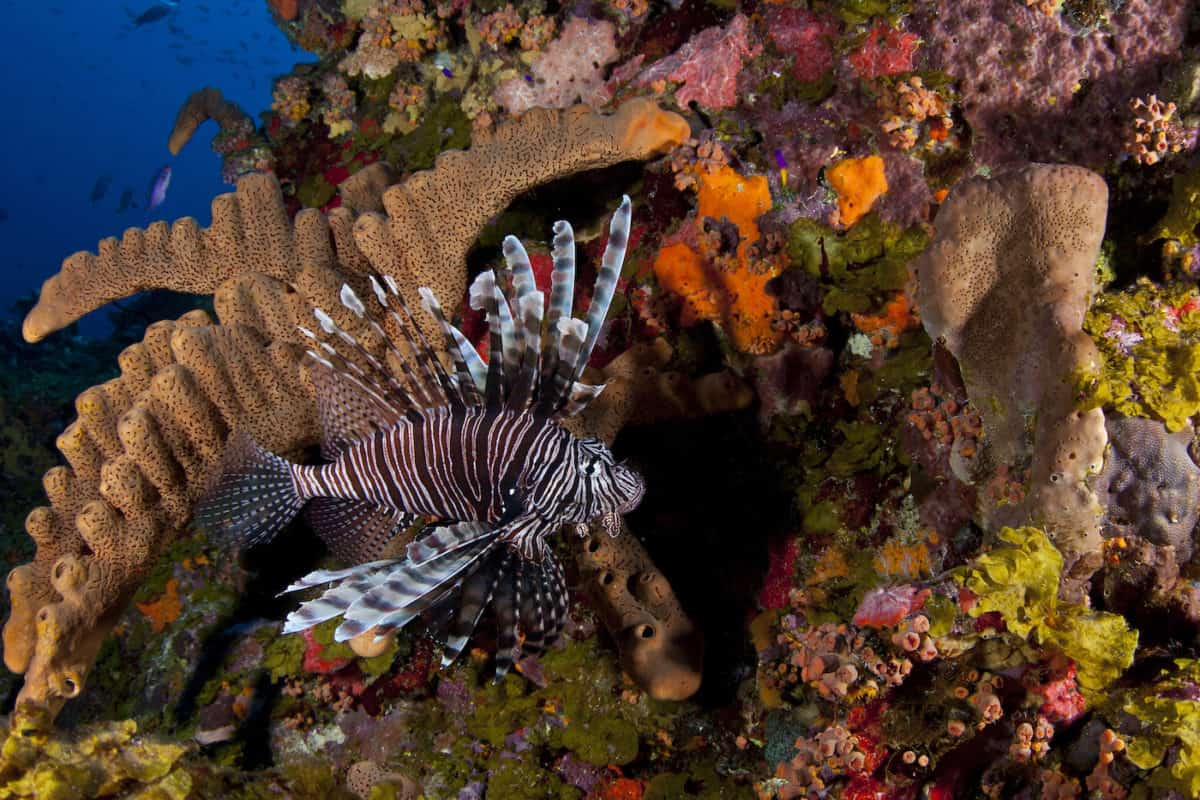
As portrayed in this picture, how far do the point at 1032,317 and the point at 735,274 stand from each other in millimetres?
1543

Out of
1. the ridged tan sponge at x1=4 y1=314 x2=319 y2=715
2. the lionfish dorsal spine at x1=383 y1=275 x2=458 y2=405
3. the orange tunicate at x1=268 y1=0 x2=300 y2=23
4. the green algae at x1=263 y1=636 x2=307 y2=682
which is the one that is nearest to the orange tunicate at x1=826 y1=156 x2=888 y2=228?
the lionfish dorsal spine at x1=383 y1=275 x2=458 y2=405

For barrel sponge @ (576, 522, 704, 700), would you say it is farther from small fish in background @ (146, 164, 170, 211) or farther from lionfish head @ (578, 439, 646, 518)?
small fish in background @ (146, 164, 170, 211)

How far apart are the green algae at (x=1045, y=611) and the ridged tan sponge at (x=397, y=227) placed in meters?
2.56

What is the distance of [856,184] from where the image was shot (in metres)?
3.24

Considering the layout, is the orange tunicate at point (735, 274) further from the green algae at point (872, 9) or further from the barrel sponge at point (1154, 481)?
the barrel sponge at point (1154, 481)

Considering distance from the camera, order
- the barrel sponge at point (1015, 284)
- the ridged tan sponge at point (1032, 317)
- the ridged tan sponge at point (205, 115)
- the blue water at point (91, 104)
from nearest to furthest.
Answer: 1. the ridged tan sponge at point (1032, 317)
2. the barrel sponge at point (1015, 284)
3. the ridged tan sponge at point (205, 115)
4. the blue water at point (91, 104)

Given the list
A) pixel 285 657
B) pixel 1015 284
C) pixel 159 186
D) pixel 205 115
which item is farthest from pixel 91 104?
pixel 1015 284

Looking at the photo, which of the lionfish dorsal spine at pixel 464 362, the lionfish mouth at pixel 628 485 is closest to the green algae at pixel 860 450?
the lionfish mouth at pixel 628 485

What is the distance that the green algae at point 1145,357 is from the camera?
204 cm

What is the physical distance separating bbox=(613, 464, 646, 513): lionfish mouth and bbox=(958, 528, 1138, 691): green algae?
3.57 ft

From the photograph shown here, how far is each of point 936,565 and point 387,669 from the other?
305 cm

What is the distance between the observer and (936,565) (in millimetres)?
2820

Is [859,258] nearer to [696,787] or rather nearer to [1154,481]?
[1154,481]

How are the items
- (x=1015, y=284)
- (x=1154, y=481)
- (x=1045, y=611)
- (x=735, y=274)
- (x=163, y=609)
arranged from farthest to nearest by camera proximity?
(x=163, y=609) < (x=735, y=274) < (x=1015, y=284) < (x=1154, y=481) < (x=1045, y=611)
